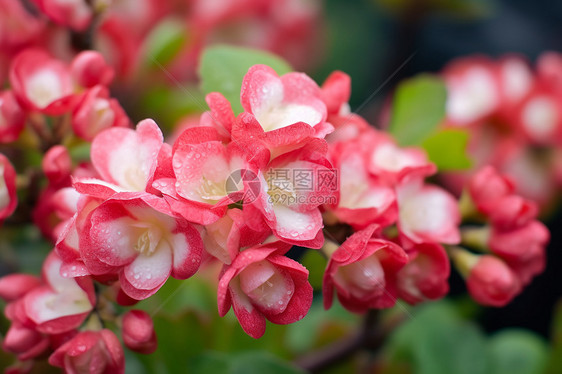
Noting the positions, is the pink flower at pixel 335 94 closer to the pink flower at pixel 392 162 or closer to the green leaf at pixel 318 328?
the pink flower at pixel 392 162

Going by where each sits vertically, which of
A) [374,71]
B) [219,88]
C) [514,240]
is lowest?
[374,71]

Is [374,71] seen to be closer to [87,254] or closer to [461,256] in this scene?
[461,256]

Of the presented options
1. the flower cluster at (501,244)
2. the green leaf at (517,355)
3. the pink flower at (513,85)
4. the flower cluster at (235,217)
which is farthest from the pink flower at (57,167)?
the pink flower at (513,85)

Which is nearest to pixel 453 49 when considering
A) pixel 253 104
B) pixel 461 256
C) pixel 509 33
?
pixel 509 33
